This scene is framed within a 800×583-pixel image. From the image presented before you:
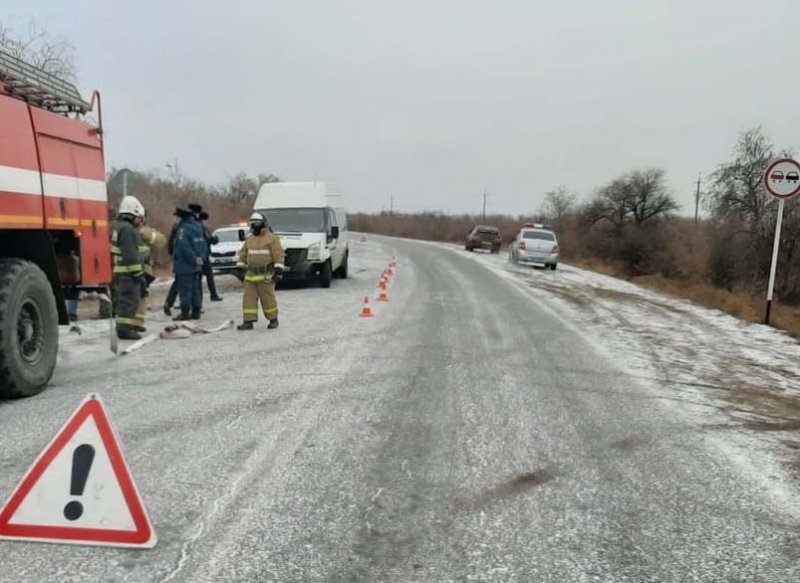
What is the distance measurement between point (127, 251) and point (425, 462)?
611 cm

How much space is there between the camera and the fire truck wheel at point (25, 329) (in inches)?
223

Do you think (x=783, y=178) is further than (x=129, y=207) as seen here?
Yes

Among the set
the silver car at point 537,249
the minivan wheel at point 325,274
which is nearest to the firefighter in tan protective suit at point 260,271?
the minivan wheel at point 325,274

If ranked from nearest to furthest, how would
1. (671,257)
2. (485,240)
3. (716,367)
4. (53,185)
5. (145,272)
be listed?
1. (53,185)
2. (716,367)
3. (145,272)
4. (671,257)
5. (485,240)

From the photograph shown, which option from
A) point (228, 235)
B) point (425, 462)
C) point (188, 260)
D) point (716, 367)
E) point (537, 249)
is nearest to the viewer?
point (425, 462)

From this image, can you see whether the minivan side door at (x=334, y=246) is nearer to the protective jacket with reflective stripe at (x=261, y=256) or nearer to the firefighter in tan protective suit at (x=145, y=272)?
the protective jacket with reflective stripe at (x=261, y=256)

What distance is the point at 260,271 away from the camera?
10.2 metres

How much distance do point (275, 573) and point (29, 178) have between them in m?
4.48

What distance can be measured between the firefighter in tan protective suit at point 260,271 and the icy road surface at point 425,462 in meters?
0.96

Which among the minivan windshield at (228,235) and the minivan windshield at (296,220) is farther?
the minivan windshield at (228,235)

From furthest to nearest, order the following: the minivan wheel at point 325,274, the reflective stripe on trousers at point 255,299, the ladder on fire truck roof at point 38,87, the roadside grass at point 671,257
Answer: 1. the roadside grass at point 671,257
2. the minivan wheel at point 325,274
3. the reflective stripe on trousers at point 255,299
4. the ladder on fire truck roof at point 38,87

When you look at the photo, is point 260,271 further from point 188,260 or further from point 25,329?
point 25,329

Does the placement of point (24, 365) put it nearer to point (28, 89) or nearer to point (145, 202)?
point (28, 89)

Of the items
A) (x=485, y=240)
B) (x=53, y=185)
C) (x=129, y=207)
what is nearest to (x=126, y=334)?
(x=129, y=207)
